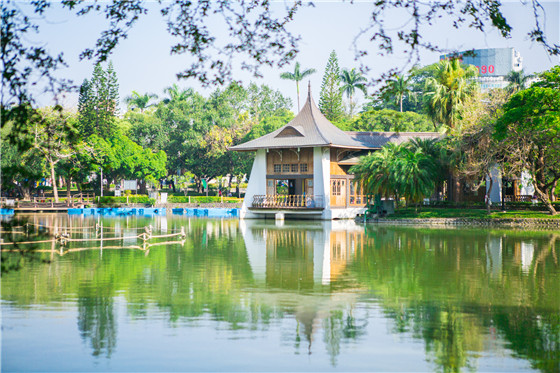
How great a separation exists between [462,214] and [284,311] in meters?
24.4

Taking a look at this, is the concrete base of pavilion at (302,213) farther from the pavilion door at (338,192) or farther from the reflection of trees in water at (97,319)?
the reflection of trees in water at (97,319)

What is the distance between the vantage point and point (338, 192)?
3838 centimetres

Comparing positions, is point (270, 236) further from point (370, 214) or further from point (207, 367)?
point (207, 367)

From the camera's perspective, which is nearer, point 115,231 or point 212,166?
point 115,231

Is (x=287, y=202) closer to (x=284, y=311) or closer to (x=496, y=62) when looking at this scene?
(x=284, y=311)

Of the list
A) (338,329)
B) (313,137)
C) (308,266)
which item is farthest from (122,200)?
(338,329)

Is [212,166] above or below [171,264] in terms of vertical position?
above

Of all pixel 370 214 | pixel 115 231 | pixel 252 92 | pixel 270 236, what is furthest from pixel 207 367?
pixel 252 92

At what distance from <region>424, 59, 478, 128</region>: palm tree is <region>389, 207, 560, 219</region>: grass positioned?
271 inches

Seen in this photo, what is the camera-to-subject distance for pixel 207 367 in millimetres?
7383

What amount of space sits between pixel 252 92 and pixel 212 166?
22.5 m

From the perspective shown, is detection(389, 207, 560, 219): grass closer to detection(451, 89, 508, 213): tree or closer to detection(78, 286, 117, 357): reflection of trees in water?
detection(451, 89, 508, 213): tree

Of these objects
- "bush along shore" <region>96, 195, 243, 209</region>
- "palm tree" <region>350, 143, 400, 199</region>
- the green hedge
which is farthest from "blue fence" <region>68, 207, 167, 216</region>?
"palm tree" <region>350, 143, 400, 199</region>

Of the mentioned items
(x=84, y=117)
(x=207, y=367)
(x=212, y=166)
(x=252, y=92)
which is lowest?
(x=207, y=367)
